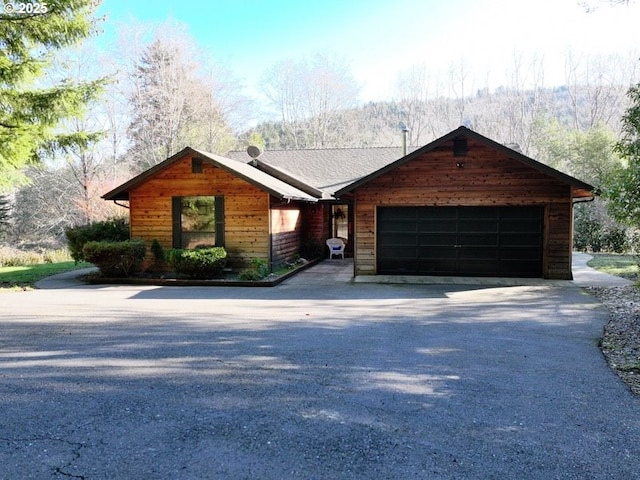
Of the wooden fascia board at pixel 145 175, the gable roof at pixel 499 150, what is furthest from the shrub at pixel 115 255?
the gable roof at pixel 499 150

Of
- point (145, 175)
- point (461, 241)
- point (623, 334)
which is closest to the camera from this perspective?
point (623, 334)

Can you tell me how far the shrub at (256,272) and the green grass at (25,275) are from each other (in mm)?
5414

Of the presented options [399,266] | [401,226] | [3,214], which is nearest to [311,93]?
[3,214]

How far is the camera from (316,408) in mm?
4012

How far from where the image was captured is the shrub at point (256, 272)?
12.8 m

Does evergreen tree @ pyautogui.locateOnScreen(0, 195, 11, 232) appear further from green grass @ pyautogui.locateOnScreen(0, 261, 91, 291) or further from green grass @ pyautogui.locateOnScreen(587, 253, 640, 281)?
green grass @ pyautogui.locateOnScreen(587, 253, 640, 281)

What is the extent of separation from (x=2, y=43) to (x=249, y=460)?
1298 centimetres

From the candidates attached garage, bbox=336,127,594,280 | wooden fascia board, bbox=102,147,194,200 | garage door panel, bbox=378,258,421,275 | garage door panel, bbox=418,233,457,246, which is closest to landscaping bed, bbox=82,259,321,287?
wooden fascia board, bbox=102,147,194,200

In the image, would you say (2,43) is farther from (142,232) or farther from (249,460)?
(249,460)

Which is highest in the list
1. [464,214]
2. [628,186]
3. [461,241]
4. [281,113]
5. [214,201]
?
[281,113]

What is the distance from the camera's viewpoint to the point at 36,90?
1209cm

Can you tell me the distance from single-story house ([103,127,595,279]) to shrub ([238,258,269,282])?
50 centimetres

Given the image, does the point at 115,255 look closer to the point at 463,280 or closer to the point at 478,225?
the point at 463,280

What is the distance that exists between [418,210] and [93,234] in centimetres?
959
